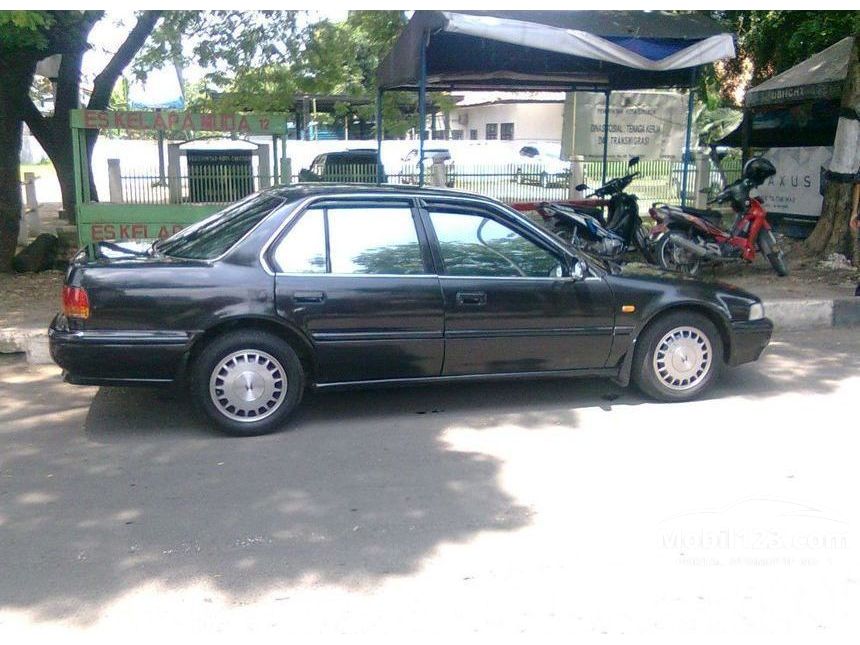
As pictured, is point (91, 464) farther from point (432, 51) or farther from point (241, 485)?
point (432, 51)

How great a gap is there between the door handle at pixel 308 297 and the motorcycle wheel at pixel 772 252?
6836mm

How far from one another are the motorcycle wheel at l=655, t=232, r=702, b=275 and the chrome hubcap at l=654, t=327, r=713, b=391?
4.15 metres

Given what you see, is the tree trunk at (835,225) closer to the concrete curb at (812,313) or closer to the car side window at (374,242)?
the concrete curb at (812,313)

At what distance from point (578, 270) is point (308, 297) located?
1.83 m

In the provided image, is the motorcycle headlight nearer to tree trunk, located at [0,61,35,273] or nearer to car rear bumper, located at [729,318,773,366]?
car rear bumper, located at [729,318,773,366]

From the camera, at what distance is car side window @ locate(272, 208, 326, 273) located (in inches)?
206

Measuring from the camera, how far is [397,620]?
3.25 m

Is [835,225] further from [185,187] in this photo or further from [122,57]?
[122,57]

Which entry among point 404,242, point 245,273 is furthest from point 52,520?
point 404,242

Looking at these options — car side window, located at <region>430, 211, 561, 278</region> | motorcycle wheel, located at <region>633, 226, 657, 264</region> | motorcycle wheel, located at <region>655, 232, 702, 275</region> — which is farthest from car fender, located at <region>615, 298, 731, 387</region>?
motorcycle wheel, located at <region>633, 226, 657, 264</region>

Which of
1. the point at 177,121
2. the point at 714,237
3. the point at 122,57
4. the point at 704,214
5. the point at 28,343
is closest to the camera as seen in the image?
the point at 28,343

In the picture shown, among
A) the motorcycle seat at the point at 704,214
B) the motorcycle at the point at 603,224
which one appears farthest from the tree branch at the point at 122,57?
the motorcycle seat at the point at 704,214

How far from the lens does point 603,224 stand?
11.2m

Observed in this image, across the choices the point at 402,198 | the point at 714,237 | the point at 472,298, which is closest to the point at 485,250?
the point at 472,298
